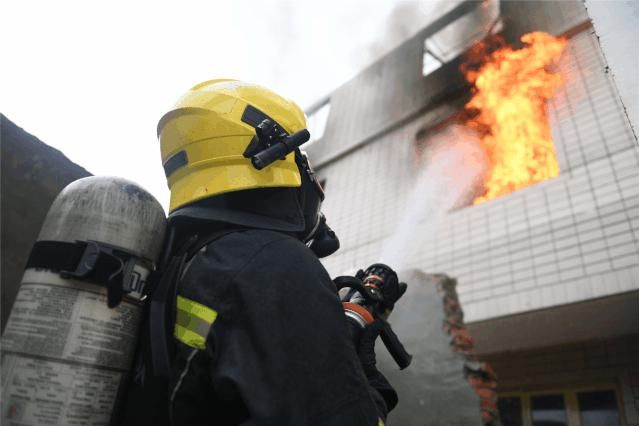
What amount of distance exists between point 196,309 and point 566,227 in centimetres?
456

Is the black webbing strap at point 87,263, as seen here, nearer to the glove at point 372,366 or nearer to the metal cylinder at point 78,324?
the metal cylinder at point 78,324

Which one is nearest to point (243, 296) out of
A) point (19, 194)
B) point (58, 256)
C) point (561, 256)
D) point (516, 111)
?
point (58, 256)

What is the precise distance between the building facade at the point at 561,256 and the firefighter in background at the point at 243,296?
3271 mm

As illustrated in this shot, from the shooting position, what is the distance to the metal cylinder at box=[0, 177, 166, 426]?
45.7 inches

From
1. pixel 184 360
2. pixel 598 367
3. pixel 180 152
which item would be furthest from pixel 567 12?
pixel 184 360

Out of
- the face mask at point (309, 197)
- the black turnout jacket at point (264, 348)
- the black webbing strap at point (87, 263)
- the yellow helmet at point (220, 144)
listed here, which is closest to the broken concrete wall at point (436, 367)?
the face mask at point (309, 197)

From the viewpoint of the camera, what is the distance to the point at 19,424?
3.68ft

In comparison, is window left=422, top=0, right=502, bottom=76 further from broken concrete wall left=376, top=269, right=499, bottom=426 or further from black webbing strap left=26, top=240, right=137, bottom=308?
black webbing strap left=26, top=240, right=137, bottom=308

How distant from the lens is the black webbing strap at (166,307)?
130 cm

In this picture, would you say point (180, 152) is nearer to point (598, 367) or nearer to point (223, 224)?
point (223, 224)

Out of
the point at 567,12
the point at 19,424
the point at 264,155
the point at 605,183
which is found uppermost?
the point at 567,12

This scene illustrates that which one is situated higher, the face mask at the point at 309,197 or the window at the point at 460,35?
the window at the point at 460,35

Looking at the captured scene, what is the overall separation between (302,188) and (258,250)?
2.06 ft

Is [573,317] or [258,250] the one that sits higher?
[573,317]
